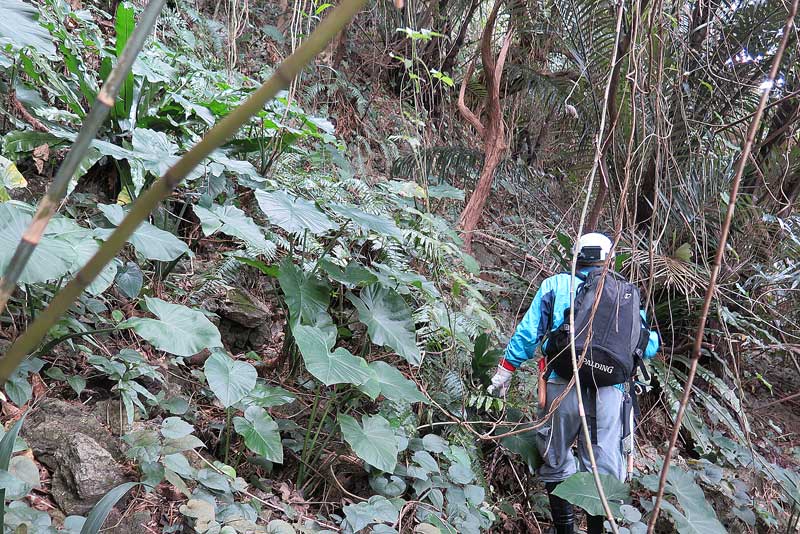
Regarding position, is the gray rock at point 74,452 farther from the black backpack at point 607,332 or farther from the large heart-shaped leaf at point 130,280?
the black backpack at point 607,332

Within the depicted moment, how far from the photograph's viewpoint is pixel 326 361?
2246 mm

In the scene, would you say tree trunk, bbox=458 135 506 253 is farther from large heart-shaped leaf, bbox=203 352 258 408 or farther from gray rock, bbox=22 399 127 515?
gray rock, bbox=22 399 127 515

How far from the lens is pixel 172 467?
1.96 meters

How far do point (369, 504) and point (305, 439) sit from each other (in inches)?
17.6

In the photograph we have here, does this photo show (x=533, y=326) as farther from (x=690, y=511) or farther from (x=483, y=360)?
(x=690, y=511)

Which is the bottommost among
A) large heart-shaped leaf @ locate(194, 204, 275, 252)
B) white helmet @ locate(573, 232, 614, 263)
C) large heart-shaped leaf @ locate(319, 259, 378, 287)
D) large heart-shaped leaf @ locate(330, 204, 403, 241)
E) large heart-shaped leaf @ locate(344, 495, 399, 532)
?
large heart-shaped leaf @ locate(344, 495, 399, 532)

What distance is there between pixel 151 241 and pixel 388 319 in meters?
1.14

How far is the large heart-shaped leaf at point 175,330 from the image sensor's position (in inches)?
76.2

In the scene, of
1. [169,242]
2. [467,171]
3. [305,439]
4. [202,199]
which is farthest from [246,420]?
[467,171]

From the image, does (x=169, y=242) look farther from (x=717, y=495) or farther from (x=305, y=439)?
(x=717, y=495)

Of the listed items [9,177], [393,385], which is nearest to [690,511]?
[393,385]

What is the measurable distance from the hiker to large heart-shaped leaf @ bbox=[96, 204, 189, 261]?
202cm

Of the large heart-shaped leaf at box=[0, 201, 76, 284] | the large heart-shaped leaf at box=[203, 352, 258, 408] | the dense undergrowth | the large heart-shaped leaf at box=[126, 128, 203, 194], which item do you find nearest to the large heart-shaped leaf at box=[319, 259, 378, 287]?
the dense undergrowth

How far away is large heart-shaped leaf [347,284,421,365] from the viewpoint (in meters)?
2.65
